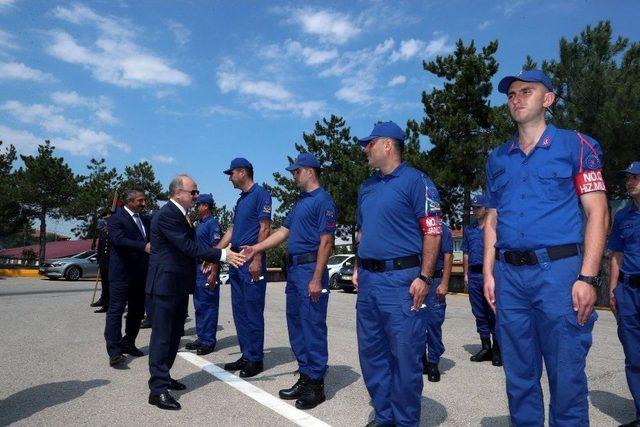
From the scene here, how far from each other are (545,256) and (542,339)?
457 millimetres

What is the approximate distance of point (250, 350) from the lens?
17.7ft

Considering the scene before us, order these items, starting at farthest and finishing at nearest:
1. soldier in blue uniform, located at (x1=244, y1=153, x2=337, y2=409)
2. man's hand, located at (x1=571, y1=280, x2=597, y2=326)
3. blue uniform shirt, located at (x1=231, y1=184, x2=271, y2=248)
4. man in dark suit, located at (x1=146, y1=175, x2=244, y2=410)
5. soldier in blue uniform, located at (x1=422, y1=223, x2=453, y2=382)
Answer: blue uniform shirt, located at (x1=231, y1=184, x2=271, y2=248) < soldier in blue uniform, located at (x1=422, y1=223, x2=453, y2=382) < soldier in blue uniform, located at (x1=244, y1=153, x2=337, y2=409) < man in dark suit, located at (x1=146, y1=175, x2=244, y2=410) < man's hand, located at (x1=571, y1=280, x2=597, y2=326)

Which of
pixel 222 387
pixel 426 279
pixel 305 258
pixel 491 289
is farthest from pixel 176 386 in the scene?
pixel 491 289

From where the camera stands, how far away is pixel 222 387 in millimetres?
4777

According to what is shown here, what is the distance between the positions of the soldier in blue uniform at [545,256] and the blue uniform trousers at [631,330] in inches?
66.8

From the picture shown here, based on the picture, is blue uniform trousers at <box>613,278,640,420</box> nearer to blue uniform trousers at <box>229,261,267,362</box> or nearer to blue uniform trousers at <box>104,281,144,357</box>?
blue uniform trousers at <box>229,261,267,362</box>

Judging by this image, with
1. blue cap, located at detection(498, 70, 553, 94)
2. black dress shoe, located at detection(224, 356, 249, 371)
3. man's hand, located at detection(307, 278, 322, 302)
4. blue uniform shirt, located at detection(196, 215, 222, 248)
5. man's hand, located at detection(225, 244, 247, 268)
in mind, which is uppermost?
blue cap, located at detection(498, 70, 553, 94)

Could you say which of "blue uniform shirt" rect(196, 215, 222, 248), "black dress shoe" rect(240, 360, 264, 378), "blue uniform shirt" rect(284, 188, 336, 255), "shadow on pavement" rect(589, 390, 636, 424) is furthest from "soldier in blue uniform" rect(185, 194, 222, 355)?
"shadow on pavement" rect(589, 390, 636, 424)

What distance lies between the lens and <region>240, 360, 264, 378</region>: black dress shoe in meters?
5.22

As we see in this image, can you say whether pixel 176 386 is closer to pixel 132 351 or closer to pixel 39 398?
pixel 39 398

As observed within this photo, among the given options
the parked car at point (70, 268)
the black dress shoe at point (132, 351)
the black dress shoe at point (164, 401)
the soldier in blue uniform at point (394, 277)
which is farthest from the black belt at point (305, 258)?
the parked car at point (70, 268)

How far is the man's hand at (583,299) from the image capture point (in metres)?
2.54

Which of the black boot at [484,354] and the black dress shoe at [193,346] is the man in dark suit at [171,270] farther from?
the black boot at [484,354]

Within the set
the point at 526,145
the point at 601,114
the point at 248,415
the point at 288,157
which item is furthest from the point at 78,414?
the point at 288,157
